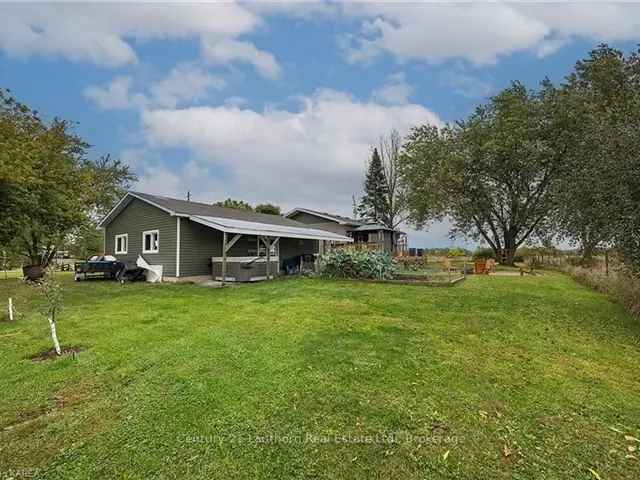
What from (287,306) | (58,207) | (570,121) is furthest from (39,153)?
(570,121)

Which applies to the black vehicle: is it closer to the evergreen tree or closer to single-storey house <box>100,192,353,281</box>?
single-storey house <box>100,192,353,281</box>

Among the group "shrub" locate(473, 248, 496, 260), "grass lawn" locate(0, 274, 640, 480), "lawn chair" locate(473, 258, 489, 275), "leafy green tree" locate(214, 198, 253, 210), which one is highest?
"leafy green tree" locate(214, 198, 253, 210)

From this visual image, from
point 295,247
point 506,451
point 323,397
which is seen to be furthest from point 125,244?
point 506,451

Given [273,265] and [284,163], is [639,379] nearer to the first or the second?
[273,265]

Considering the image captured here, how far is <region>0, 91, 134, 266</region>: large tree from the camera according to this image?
38.4 feet

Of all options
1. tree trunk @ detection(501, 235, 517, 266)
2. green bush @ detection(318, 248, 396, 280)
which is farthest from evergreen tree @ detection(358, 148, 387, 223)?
green bush @ detection(318, 248, 396, 280)

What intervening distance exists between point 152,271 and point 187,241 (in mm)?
2002

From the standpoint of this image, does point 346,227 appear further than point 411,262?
Yes

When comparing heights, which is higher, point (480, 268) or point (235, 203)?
point (235, 203)

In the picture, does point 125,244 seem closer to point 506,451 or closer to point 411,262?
point 411,262

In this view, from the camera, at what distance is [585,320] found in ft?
24.3

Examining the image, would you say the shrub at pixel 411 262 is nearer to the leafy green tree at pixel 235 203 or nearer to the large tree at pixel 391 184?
the large tree at pixel 391 184

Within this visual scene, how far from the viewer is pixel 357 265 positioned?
43.4 ft

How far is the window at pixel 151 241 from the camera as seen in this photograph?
48.4 ft
